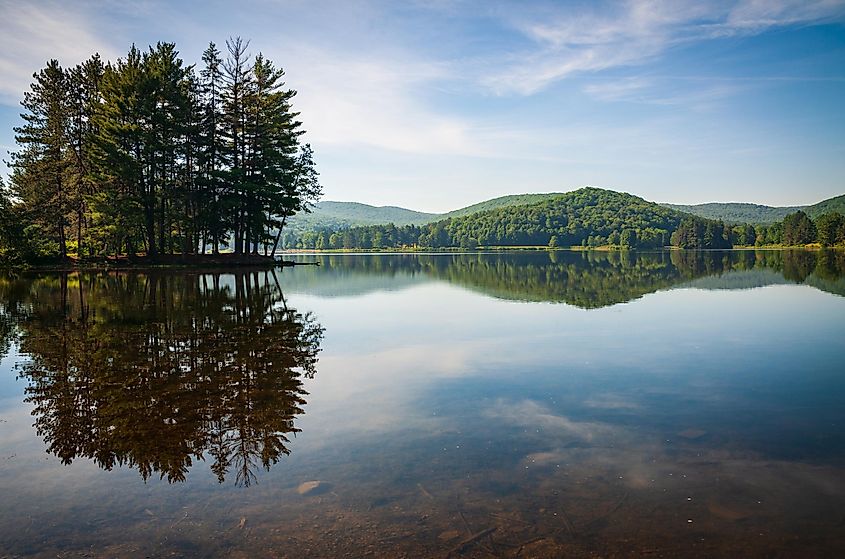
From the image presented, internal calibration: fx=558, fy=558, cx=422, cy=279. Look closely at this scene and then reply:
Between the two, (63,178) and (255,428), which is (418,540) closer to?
(255,428)

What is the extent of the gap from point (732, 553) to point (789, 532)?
0.83m

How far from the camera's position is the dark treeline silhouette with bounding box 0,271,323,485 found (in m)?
7.93

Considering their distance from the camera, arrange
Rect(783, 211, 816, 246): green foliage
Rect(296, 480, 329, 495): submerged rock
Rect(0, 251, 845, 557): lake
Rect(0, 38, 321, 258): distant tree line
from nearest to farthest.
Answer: Rect(0, 251, 845, 557): lake → Rect(296, 480, 329, 495): submerged rock → Rect(0, 38, 321, 258): distant tree line → Rect(783, 211, 816, 246): green foliage

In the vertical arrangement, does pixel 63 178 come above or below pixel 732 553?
above

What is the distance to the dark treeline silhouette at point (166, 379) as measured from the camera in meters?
7.93

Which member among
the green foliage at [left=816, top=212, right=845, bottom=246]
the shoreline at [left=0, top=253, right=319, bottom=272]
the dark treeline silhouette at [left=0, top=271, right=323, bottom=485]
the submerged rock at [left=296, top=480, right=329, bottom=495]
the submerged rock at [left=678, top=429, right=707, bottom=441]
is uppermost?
the green foliage at [left=816, top=212, right=845, bottom=246]

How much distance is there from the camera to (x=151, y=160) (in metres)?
45.9

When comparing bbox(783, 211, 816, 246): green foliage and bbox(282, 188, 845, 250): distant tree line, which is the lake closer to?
bbox(282, 188, 845, 250): distant tree line

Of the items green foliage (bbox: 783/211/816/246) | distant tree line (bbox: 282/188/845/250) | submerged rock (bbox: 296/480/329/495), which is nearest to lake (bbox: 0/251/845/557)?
submerged rock (bbox: 296/480/329/495)

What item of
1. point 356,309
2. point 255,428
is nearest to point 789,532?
point 255,428

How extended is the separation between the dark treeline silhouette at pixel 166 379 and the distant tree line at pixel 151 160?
79.2 ft

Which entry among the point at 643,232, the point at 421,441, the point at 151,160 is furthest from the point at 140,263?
the point at 643,232

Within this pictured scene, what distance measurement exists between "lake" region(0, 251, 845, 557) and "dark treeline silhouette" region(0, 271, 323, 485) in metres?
0.06

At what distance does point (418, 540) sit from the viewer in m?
5.48
